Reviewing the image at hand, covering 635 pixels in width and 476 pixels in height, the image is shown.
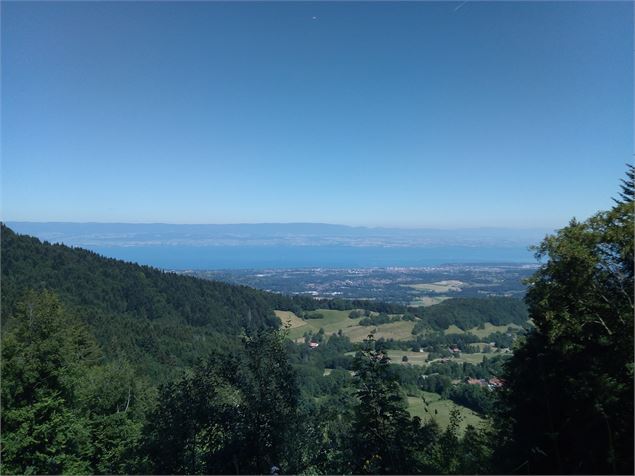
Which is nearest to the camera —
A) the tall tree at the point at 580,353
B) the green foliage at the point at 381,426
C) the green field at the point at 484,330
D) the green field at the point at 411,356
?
the green foliage at the point at 381,426

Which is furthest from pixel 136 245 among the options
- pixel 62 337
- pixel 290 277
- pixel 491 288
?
pixel 62 337

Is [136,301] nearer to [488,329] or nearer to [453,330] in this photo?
[453,330]

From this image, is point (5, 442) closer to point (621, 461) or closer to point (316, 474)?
point (316, 474)

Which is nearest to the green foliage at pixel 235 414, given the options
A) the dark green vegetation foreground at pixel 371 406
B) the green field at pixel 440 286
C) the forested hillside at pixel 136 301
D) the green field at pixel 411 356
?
the dark green vegetation foreground at pixel 371 406

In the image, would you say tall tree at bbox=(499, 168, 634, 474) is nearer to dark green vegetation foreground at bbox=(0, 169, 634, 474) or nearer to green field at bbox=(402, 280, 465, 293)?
dark green vegetation foreground at bbox=(0, 169, 634, 474)

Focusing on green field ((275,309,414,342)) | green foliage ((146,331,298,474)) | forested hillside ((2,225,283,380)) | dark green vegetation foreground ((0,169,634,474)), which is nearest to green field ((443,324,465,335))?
green field ((275,309,414,342))

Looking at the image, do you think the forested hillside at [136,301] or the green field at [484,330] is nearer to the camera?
the forested hillside at [136,301]

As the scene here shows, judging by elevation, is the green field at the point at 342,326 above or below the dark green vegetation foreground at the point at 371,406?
below

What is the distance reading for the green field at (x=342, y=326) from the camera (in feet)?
145

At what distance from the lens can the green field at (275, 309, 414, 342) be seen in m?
44.1

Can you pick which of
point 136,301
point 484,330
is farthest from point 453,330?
point 136,301

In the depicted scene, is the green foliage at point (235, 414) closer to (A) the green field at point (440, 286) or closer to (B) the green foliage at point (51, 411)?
(B) the green foliage at point (51, 411)

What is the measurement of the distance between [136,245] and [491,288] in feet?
427

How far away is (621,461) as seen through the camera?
13.8ft
